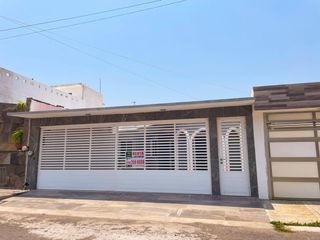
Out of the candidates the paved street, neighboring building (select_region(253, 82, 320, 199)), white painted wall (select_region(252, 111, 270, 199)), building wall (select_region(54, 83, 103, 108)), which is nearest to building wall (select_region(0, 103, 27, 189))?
the paved street

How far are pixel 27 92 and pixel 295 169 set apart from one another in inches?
682

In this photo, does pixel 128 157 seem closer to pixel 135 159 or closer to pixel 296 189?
pixel 135 159

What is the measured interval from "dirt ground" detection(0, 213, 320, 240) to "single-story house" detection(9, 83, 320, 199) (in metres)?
3.45

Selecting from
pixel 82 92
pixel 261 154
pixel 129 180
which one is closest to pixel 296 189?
pixel 261 154

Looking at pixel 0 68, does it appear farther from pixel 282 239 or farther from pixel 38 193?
pixel 282 239

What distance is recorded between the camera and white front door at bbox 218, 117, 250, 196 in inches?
323

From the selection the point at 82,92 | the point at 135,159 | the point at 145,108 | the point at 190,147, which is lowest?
the point at 135,159

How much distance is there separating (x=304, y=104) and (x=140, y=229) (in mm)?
5892

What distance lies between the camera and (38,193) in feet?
29.8

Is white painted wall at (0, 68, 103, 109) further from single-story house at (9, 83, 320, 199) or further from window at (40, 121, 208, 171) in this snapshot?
window at (40, 121, 208, 171)

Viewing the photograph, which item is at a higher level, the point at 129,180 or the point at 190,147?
the point at 190,147

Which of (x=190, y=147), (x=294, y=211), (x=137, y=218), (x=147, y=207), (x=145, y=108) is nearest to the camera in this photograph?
(x=137, y=218)

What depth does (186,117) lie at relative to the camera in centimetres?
891

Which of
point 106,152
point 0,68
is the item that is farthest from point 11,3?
point 0,68
